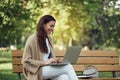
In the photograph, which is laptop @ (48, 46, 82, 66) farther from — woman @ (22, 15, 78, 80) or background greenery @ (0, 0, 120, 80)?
background greenery @ (0, 0, 120, 80)

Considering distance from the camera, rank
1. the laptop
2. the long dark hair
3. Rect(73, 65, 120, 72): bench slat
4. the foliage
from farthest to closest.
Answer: the foliage, Rect(73, 65, 120, 72): bench slat, the long dark hair, the laptop

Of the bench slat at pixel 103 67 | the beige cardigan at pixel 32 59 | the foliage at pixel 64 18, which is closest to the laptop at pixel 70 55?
the beige cardigan at pixel 32 59

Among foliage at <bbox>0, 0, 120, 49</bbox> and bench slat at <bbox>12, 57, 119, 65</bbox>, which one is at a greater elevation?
bench slat at <bbox>12, 57, 119, 65</bbox>

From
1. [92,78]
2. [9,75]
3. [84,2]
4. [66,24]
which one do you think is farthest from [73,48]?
[66,24]

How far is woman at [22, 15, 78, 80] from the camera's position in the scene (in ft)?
20.5

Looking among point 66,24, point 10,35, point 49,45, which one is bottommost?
point 66,24

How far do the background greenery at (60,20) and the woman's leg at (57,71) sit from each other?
4289 millimetres

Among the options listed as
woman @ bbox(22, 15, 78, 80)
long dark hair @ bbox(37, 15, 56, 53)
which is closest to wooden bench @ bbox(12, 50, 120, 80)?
woman @ bbox(22, 15, 78, 80)

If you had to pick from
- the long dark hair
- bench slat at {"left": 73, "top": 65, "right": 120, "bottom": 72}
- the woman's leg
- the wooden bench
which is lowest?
bench slat at {"left": 73, "top": 65, "right": 120, "bottom": 72}

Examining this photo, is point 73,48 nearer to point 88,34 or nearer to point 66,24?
point 66,24

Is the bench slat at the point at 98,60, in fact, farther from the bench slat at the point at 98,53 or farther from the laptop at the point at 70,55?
the laptop at the point at 70,55

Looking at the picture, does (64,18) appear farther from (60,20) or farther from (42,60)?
(42,60)

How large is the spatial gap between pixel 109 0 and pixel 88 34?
17961 mm

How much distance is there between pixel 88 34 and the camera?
44312 mm
